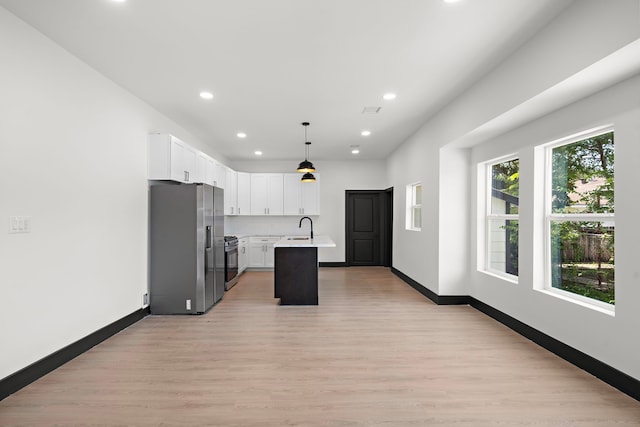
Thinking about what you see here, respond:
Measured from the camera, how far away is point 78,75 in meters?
3.24

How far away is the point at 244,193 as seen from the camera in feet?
27.4

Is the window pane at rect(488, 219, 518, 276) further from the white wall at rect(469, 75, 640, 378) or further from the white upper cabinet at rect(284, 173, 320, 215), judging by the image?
the white upper cabinet at rect(284, 173, 320, 215)

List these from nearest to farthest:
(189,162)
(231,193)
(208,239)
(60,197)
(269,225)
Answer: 1. (60,197)
2. (208,239)
3. (189,162)
4. (231,193)
5. (269,225)

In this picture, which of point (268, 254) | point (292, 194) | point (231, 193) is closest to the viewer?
point (231, 193)

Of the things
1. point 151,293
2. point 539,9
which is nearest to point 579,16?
point 539,9

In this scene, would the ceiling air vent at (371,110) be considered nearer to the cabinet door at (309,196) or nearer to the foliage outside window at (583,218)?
the foliage outside window at (583,218)

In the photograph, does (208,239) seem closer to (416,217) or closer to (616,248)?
(416,217)

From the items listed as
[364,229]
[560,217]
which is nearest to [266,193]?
[364,229]

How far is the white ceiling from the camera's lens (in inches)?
97.3

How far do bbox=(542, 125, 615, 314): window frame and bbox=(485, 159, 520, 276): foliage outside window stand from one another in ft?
1.47

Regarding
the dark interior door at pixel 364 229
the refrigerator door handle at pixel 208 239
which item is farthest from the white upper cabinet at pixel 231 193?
the dark interior door at pixel 364 229

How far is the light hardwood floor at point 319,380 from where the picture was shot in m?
2.23

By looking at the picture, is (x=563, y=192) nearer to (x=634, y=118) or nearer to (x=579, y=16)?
(x=634, y=118)

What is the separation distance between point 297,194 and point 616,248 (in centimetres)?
647
